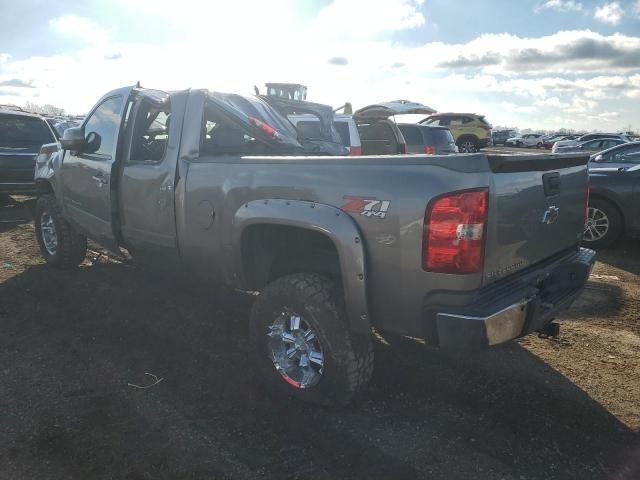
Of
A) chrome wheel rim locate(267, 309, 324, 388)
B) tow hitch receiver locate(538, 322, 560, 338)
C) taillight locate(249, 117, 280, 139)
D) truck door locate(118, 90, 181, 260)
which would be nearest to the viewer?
chrome wheel rim locate(267, 309, 324, 388)

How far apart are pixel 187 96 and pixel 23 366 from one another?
7.53ft

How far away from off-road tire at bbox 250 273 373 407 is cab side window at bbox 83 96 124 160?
89.9 inches

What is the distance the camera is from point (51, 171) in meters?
5.39

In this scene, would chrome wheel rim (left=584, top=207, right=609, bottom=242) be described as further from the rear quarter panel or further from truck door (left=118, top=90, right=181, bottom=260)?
truck door (left=118, top=90, right=181, bottom=260)

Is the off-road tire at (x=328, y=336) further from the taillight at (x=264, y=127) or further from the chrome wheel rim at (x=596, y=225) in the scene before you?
the chrome wheel rim at (x=596, y=225)

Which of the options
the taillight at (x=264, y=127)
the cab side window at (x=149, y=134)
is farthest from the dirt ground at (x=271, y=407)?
the taillight at (x=264, y=127)

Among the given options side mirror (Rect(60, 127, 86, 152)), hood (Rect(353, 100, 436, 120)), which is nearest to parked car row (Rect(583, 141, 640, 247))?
hood (Rect(353, 100, 436, 120))

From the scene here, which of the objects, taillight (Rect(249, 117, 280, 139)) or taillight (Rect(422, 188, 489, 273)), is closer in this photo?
taillight (Rect(422, 188, 489, 273))

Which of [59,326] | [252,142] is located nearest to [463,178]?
[252,142]

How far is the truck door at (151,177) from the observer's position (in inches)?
143

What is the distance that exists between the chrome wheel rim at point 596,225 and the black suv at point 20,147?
359 inches

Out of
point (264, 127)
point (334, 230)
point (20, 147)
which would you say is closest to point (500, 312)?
point (334, 230)

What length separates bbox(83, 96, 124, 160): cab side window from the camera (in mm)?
4367

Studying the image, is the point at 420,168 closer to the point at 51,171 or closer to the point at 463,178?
the point at 463,178
